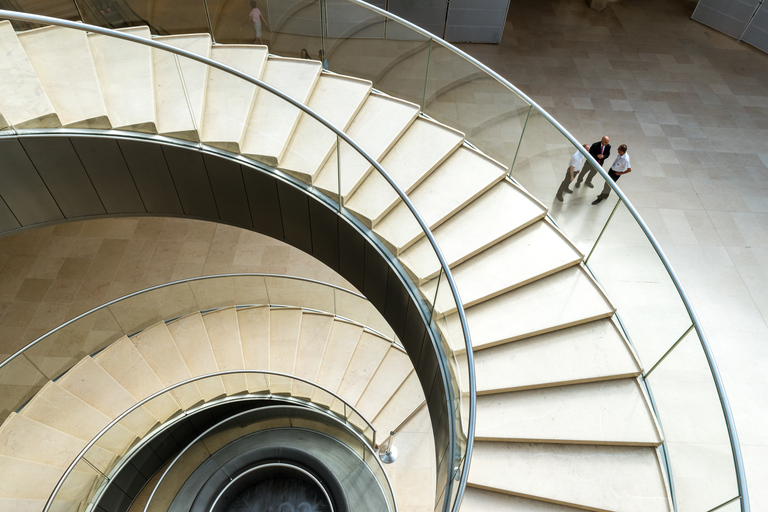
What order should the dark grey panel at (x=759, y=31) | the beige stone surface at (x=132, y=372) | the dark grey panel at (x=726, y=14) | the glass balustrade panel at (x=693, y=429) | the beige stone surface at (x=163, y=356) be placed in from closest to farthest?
the glass balustrade panel at (x=693, y=429) < the beige stone surface at (x=132, y=372) < the beige stone surface at (x=163, y=356) < the dark grey panel at (x=759, y=31) < the dark grey panel at (x=726, y=14)

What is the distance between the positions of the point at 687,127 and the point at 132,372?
506 inches

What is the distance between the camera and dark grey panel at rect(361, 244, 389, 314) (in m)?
6.45

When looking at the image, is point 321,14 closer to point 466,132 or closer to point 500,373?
point 466,132

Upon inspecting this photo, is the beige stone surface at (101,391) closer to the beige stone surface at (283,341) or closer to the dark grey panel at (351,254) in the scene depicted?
the beige stone surface at (283,341)

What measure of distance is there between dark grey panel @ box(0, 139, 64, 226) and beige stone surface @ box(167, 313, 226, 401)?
3.35 meters

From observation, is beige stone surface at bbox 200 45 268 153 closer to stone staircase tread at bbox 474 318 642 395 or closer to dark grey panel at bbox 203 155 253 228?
dark grey panel at bbox 203 155 253 228

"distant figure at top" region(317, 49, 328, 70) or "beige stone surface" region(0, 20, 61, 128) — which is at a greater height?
"distant figure at top" region(317, 49, 328, 70)

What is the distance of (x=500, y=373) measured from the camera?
573 centimetres

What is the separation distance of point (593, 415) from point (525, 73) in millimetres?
9713

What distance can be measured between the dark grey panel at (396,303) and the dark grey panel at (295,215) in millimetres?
1425

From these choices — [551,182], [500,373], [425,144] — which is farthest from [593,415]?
[425,144]

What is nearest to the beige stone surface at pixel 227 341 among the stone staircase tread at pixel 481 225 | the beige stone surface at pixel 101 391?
the beige stone surface at pixel 101 391

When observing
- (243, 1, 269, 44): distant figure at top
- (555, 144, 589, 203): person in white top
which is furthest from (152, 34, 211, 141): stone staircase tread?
(555, 144, 589, 203): person in white top

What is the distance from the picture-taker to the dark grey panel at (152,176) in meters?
6.38
